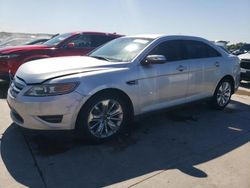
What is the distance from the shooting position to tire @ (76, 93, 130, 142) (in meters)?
4.06

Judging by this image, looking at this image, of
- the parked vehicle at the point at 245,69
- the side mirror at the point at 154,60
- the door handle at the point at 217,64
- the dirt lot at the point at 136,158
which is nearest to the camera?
the dirt lot at the point at 136,158

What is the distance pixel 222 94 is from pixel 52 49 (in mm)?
4476

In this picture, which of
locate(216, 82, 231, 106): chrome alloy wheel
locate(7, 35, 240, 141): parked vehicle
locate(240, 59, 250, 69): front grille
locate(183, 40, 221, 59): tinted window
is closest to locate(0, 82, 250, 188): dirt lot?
locate(7, 35, 240, 141): parked vehicle

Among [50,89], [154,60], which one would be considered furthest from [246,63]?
[50,89]

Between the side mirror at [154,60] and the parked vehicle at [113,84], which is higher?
the side mirror at [154,60]

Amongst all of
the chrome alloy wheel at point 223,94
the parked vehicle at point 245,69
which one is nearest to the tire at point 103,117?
the chrome alloy wheel at point 223,94

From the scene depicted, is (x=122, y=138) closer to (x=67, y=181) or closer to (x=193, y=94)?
(x=67, y=181)

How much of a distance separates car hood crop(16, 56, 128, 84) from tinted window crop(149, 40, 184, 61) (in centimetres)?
80

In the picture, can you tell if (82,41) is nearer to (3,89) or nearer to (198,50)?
(3,89)

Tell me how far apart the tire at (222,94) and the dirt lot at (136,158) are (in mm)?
1072

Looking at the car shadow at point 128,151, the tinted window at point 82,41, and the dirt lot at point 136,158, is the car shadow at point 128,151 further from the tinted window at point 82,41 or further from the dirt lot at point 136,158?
the tinted window at point 82,41

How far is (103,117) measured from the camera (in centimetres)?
431

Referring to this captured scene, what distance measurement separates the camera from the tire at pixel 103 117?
13.3ft

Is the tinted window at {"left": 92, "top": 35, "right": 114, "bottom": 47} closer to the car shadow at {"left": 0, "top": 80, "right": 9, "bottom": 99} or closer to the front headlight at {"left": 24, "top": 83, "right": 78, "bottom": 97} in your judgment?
the car shadow at {"left": 0, "top": 80, "right": 9, "bottom": 99}
